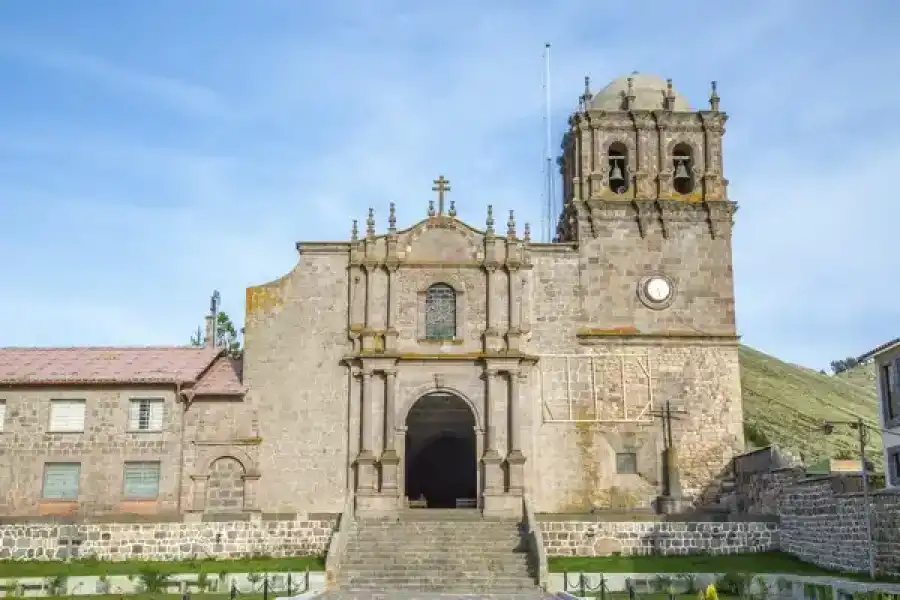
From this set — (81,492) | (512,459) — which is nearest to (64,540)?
(81,492)

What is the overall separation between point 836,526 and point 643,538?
5.93m

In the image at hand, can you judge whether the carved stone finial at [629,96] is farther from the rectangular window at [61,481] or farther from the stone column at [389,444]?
the rectangular window at [61,481]

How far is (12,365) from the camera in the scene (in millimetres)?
36156

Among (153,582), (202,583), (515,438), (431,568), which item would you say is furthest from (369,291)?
(153,582)

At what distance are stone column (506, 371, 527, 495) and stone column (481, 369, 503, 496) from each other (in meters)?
0.38

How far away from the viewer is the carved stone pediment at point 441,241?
120 ft

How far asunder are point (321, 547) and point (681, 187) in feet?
61.2

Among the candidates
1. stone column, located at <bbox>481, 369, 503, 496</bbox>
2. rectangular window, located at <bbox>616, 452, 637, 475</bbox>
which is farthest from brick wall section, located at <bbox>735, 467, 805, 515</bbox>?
stone column, located at <bbox>481, 369, 503, 496</bbox>

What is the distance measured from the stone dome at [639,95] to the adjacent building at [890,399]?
1343 cm

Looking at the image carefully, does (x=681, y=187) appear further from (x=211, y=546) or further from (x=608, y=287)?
(x=211, y=546)

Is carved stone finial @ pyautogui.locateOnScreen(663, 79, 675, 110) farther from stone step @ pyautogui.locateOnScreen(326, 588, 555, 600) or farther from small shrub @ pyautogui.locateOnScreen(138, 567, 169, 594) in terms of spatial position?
small shrub @ pyautogui.locateOnScreen(138, 567, 169, 594)

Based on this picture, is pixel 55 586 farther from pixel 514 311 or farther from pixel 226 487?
pixel 514 311

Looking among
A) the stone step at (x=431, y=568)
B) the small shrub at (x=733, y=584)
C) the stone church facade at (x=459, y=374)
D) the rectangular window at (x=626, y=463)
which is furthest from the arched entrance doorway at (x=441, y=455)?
the small shrub at (x=733, y=584)

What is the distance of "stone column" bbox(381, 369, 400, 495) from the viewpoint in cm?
3394
